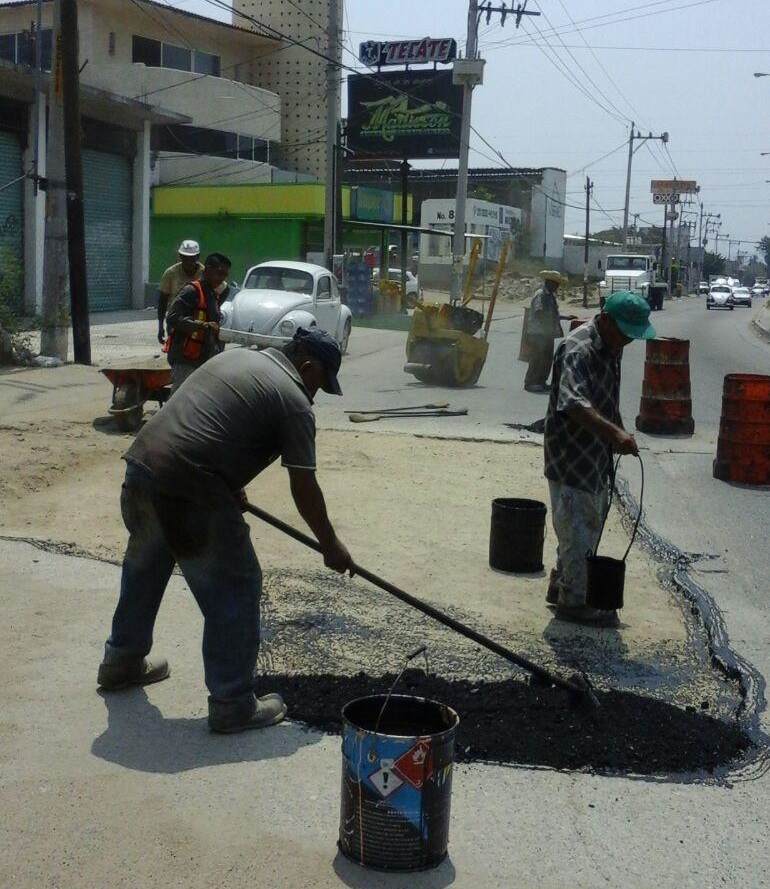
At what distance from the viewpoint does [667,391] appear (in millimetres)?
12727

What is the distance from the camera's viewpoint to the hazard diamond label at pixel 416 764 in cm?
330

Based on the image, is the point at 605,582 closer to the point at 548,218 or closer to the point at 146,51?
the point at 146,51

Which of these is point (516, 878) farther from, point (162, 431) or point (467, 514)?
point (467, 514)

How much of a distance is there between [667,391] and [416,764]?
32.8 ft

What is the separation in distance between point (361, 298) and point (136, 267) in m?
6.87

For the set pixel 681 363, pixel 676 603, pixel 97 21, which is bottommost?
pixel 676 603

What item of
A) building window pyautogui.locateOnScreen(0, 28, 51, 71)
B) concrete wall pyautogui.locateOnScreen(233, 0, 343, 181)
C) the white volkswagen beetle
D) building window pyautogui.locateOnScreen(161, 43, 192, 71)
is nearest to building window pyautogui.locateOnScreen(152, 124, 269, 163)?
building window pyautogui.locateOnScreen(161, 43, 192, 71)

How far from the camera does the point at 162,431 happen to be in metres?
4.25

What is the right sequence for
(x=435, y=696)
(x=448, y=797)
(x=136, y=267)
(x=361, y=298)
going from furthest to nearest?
(x=361, y=298), (x=136, y=267), (x=435, y=696), (x=448, y=797)

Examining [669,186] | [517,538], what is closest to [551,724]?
[517,538]

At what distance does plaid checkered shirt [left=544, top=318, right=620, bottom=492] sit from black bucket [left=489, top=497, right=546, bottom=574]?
2.95ft

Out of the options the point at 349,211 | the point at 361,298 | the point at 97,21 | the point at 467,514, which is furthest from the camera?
the point at 97,21

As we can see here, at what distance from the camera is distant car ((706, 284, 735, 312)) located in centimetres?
6569

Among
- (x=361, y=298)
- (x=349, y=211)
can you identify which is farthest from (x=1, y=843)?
(x=349, y=211)
